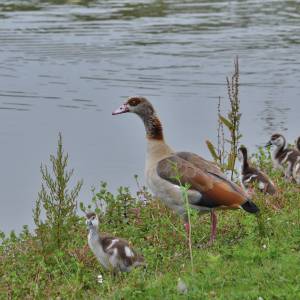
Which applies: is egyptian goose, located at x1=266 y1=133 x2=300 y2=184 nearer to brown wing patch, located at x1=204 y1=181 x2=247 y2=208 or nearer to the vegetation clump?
the vegetation clump

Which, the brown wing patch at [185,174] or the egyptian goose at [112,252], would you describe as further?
the brown wing patch at [185,174]

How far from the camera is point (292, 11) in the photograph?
3494cm

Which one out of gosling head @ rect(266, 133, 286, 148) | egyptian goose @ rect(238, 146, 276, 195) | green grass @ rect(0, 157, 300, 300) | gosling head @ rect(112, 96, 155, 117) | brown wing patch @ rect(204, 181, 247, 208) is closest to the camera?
green grass @ rect(0, 157, 300, 300)

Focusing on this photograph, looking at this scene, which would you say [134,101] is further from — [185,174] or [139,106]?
[185,174]

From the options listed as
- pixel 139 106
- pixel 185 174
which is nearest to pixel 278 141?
pixel 139 106

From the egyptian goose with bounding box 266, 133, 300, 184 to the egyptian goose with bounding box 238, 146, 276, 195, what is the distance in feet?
2.27

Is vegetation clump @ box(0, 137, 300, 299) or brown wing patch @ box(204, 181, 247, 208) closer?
vegetation clump @ box(0, 137, 300, 299)

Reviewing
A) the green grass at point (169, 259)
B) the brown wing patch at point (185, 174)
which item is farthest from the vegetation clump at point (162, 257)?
the brown wing patch at point (185, 174)

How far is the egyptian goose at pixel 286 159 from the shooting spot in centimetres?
Answer: 1276

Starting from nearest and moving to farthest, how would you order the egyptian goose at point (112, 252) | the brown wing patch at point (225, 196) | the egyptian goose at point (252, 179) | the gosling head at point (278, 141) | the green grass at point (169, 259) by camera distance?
the green grass at point (169, 259) → the egyptian goose at point (112, 252) → the brown wing patch at point (225, 196) → the egyptian goose at point (252, 179) → the gosling head at point (278, 141)

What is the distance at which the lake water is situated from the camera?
16.5 m

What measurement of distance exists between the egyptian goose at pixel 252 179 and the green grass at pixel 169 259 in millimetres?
221

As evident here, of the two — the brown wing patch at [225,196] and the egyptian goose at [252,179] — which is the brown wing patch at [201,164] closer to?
the brown wing patch at [225,196]

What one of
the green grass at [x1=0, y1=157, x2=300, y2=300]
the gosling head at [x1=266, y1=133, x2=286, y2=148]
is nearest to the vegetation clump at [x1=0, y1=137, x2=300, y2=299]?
the green grass at [x1=0, y1=157, x2=300, y2=300]
